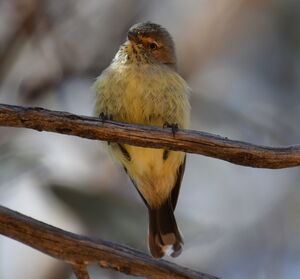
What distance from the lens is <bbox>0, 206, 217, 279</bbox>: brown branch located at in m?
2.96

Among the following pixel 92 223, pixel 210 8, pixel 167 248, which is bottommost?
pixel 92 223

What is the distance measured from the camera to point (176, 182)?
4.61 meters

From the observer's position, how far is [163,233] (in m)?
4.46

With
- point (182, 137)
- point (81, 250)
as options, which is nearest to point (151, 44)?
point (182, 137)

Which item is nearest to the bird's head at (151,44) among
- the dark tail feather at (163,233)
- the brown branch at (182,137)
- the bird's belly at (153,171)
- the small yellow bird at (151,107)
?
the small yellow bird at (151,107)

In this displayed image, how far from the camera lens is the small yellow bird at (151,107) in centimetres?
413

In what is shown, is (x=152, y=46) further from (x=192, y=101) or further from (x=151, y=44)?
(x=192, y=101)

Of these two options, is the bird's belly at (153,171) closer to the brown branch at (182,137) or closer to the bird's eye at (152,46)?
the bird's eye at (152,46)

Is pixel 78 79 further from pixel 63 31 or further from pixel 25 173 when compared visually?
pixel 25 173

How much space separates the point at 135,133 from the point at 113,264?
654 mm

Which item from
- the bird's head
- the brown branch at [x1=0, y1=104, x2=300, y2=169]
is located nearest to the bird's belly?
the bird's head

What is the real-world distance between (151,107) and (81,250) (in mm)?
1375

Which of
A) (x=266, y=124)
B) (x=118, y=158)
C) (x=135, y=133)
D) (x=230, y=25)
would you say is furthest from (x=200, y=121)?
(x=135, y=133)

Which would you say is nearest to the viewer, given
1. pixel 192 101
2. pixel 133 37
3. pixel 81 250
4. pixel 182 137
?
pixel 81 250
